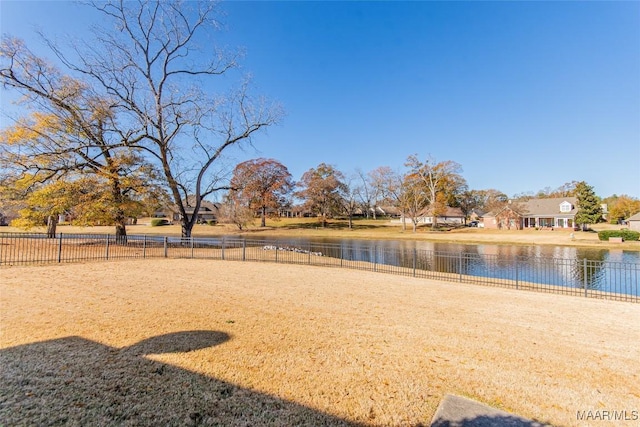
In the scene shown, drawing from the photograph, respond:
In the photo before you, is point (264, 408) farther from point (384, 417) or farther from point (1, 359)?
point (1, 359)

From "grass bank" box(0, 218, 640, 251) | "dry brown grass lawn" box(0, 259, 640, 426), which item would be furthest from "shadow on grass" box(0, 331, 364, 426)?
"grass bank" box(0, 218, 640, 251)

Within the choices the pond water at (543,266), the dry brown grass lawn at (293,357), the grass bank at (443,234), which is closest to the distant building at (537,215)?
the grass bank at (443,234)

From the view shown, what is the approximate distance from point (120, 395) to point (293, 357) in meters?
2.00

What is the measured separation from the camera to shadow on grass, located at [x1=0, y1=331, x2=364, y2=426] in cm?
289

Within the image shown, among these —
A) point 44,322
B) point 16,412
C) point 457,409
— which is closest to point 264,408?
point 457,409

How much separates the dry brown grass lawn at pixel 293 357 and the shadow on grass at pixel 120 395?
0.02m

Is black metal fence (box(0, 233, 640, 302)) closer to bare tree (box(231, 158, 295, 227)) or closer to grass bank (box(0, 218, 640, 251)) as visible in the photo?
grass bank (box(0, 218, 640, 251))

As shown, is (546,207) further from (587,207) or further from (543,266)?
(543,266)

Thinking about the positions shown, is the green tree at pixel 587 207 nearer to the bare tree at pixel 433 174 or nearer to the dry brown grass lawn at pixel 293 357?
the bare tree at pixel 433 174

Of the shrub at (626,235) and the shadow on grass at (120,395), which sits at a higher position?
the shrub at (626,235)

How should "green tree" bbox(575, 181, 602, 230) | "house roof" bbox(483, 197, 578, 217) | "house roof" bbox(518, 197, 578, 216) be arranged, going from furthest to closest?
"house roof" bbox(518, 197, 578, 216) → "house roof" bbox(483, 197, 578, 217) → "green tree" bbox(575, 181, 602, 230)

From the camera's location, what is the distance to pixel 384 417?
3.02 metres

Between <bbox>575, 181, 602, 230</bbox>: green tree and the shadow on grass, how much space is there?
188 feet

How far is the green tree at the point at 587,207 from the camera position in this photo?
4497cm
